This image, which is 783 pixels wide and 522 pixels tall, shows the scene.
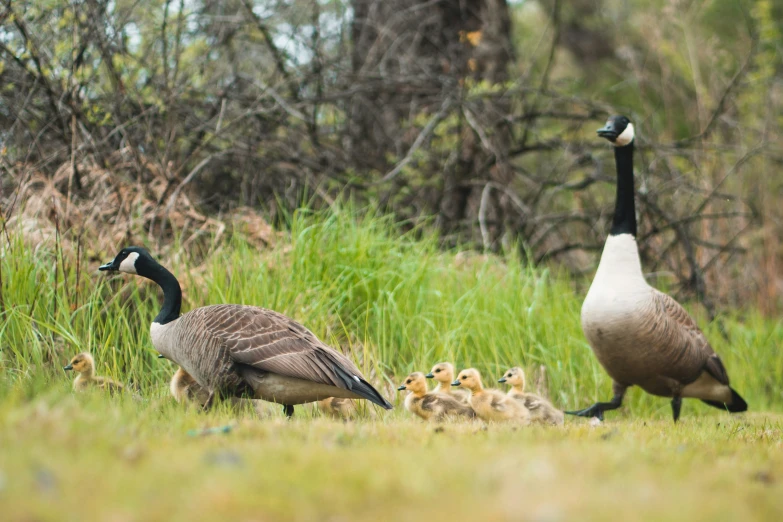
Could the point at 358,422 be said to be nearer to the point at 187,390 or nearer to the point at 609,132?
the point at 187,390

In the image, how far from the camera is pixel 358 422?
5.48 meters

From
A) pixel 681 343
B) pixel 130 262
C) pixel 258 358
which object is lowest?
pixel 681 343

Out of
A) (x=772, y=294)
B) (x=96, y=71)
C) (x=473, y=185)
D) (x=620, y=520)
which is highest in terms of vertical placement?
(x=96, y=71)

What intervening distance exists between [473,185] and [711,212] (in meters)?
3.72

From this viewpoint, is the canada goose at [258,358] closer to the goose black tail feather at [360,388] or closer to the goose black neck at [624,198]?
the goose black tail feather at [360,388]

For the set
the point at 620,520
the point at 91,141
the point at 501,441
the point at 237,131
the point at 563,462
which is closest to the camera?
the point at 620,520

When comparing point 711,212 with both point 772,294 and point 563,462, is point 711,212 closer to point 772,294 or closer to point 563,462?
point 772,294

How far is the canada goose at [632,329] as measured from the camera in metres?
7.04

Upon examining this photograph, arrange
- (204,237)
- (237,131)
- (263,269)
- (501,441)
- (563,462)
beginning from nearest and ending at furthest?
(563,462) → (501,441) → (263,269) → (204,237) → (237,131)

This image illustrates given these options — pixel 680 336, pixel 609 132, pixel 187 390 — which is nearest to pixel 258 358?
pixel 187 390

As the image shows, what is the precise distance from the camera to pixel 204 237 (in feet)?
30.2

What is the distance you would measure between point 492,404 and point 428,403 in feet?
1.72

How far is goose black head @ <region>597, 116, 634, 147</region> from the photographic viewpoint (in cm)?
782

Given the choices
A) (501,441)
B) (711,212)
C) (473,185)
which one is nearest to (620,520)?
(501,441)
